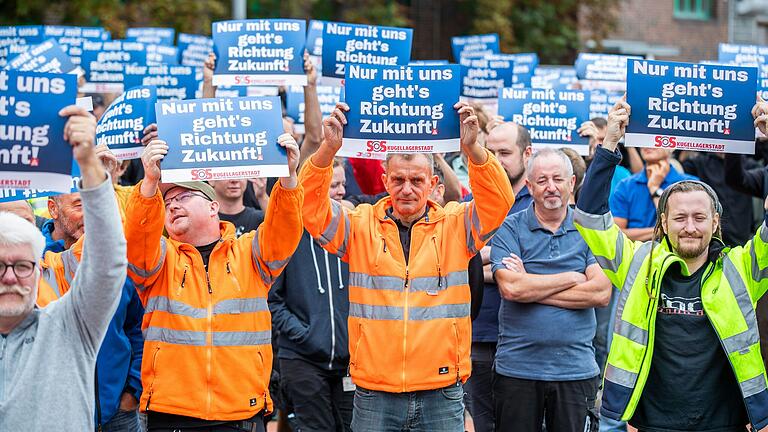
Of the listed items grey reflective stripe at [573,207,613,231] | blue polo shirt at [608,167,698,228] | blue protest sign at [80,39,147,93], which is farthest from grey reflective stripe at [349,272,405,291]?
blue protest sign at [80,39,147,93]

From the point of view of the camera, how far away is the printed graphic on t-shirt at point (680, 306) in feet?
17.9

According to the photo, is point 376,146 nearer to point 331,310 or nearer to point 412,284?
point 412,284

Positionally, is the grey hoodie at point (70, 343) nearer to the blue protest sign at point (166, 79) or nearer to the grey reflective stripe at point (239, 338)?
the grey reflective stripe at point (239, 338)

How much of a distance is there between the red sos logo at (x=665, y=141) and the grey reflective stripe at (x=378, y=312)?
1602mm

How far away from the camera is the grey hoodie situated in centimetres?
411

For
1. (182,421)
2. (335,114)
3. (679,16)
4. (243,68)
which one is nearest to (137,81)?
(243,68)

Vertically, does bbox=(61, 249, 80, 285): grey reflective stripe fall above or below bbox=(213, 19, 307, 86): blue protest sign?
below

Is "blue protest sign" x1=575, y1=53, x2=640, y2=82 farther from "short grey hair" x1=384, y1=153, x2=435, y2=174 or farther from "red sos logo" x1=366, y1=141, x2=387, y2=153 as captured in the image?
"red sos logo" x1=366, y1=141, x2=387, y2=153

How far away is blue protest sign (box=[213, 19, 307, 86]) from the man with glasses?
15.8 ft

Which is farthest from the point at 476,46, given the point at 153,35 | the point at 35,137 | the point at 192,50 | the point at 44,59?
the point at 35,137

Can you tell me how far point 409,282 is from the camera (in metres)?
5.88

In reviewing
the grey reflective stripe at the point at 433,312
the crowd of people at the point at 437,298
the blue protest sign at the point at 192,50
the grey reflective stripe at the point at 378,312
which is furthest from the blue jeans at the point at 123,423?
Answer: the blue protest sign at the point at 192,50

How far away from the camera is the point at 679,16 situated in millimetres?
31688

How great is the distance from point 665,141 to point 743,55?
15.5 ft
